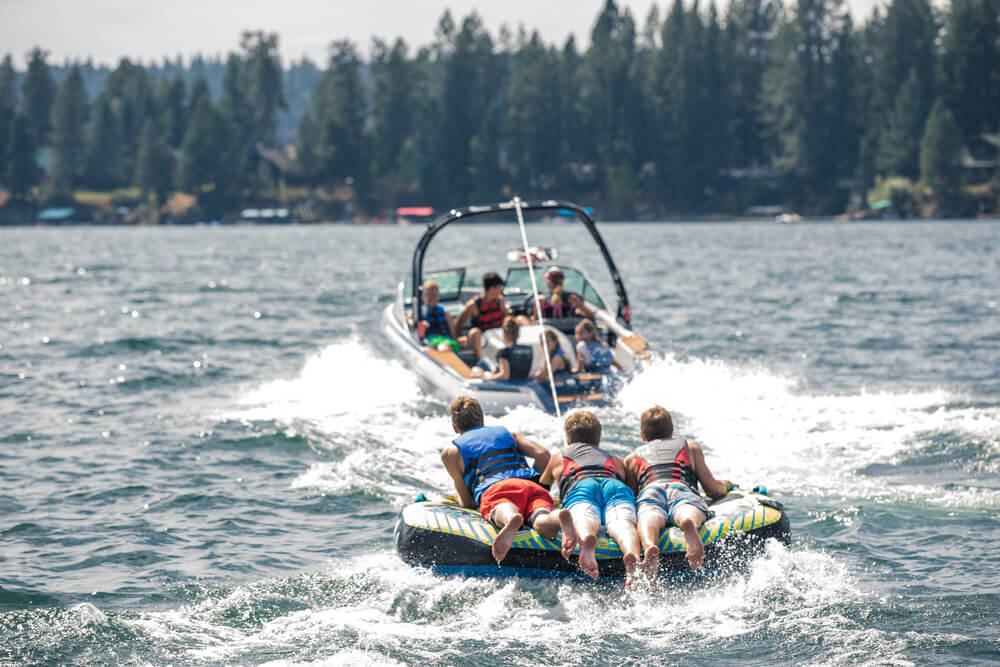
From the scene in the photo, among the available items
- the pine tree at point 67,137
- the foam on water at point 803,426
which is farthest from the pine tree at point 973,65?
the foam on water at point 803,426

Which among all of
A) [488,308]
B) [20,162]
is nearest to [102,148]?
[20,162]

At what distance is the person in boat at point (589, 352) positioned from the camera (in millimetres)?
14570

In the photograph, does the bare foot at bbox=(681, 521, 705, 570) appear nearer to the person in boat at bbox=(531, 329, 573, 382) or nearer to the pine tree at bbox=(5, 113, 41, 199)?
the person in boat at bbox=(531, 329, 573, 382)

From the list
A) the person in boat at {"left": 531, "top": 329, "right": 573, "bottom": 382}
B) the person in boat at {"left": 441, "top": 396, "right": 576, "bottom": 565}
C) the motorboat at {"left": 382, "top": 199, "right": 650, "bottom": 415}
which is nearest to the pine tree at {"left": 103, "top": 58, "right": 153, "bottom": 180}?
the motorboat at {"left": 382, "top": 199, "right": 650, "bottom": 415}

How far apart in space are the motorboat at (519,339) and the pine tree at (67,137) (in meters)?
120

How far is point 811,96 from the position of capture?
358 feet

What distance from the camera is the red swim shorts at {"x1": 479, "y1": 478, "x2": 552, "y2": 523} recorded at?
7.97 m

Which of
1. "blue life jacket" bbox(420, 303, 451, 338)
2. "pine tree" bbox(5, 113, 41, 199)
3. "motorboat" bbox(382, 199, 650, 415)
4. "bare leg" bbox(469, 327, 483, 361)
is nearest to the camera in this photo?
"motorboat" bbox(382, 199, 650, 415)

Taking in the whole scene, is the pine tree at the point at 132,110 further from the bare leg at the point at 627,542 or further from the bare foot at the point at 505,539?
the bare leg at the point at 627,542

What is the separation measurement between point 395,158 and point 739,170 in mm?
36503

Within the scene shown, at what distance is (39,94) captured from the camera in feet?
443

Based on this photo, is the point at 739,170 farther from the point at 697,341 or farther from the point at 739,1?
the point at 697,341

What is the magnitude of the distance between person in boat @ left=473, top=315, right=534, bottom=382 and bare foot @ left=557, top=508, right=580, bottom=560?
21.3 ft

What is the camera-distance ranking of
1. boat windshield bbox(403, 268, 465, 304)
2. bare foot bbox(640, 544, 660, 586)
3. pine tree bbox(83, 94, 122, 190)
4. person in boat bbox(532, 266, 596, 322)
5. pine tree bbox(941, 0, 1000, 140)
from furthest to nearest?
1. pine tree bbox(83, 94, 122, 190)
2. pine tree bbox(941, 0, 1000, 140)
3. boat windshield bbox(403, 268, 465, 304)
4. person in boat bbox(532, 266, 596, 322)
5. bare foot bbox(640, 544, 660, 586)
